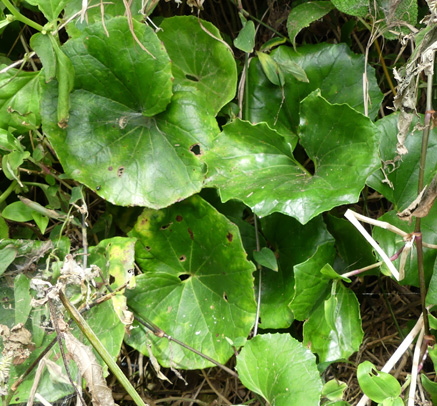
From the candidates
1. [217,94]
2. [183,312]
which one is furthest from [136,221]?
[217,94]

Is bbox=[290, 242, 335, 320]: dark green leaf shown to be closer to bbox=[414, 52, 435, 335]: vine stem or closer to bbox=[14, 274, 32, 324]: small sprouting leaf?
bbox=[414, 52, 435, 335]: vine stem

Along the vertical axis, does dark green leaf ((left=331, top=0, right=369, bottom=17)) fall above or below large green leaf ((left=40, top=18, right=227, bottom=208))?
above

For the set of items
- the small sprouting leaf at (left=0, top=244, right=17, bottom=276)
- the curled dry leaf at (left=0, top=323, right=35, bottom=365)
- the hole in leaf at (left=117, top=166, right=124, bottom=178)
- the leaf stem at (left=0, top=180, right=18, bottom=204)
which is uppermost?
the hole in leaf at (left=117, top=166, right=124, bottom=178)

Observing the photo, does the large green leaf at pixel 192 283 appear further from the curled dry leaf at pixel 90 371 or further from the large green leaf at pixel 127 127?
the curled dry leaf at pixel 90 371

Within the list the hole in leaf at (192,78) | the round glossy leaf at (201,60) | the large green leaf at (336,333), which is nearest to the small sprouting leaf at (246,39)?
the round glossy leaf at (201,60)

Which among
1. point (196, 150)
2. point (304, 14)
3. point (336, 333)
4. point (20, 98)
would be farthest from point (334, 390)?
point (20, 98)

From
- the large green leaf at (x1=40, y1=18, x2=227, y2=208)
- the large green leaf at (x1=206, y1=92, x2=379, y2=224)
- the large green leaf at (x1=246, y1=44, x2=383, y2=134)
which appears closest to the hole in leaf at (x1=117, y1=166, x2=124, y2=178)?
the large green leaf at (x1=40, y1=18, x2=227, y2=208)
